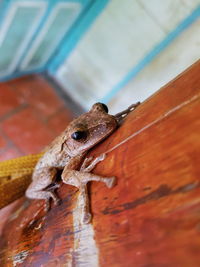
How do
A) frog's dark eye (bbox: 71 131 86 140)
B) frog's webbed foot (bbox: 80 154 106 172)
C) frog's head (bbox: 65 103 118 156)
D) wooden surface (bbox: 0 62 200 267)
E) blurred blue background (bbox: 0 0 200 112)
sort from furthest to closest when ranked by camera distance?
1. blurred blue background (bbox: 0 0 200 112)
2. frog's dark eye (bbox: 71 131 86 140)
3. frog's head (bbox: 65 103 118 156)
4. frog's webbed foot (bbox: 80 154 106 172)
5. wooden surface (bbox: 0 62 200 267)

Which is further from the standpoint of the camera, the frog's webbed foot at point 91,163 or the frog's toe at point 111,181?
the frog's webbed foot at point 91,163

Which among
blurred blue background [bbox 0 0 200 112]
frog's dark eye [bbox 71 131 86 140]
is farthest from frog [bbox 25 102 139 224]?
blurred blue background [bbox 0 0 200 112]

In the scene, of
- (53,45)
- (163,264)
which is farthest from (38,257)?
(53,45)

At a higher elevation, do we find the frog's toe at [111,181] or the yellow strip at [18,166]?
the yellow strip at [18,166]

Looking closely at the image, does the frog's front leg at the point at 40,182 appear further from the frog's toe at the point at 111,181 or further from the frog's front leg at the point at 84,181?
the frog's toe at the point at 111,181

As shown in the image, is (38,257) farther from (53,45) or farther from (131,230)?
(53,45)

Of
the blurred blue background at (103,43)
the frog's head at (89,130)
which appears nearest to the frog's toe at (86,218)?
the frog's head at (89,130)

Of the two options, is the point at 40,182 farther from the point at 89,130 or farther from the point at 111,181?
the point at 111,181

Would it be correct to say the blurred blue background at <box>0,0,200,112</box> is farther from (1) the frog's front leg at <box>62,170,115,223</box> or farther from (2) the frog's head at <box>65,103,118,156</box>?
(1) the frog's front leg at <box>62,170,115,223</box>
